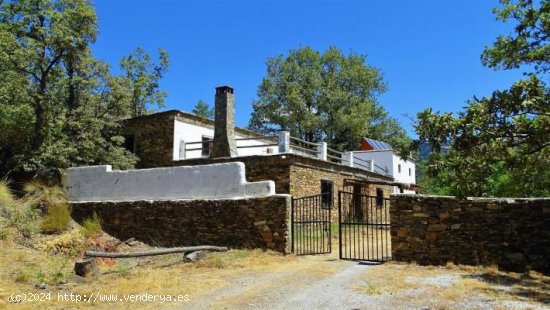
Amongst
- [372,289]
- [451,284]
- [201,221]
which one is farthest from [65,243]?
[451,284]

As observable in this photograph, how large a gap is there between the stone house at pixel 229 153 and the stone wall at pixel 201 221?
14.1 ft

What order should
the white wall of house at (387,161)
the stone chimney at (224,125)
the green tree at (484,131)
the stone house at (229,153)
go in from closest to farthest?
the green tree at (484,131), the stone house at (229,153), the stone chimney at (224,125), the white wall of house at (387,161)

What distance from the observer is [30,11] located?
61.7 feet

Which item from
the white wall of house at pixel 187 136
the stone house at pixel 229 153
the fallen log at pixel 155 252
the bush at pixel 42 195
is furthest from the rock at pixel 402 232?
the bush at pixel 42 195

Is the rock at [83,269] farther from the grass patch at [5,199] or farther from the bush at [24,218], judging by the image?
the grass patch at [5,199]

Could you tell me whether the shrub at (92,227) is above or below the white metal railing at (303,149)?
below

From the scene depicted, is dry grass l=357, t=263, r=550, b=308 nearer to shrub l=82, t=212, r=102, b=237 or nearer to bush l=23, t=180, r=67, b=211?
shrub l=82, t=212, r=102, b=237

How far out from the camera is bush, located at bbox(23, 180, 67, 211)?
16.6 meters

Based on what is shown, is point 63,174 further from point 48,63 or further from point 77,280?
point 77,280

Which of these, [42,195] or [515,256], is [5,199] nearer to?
[42,195]

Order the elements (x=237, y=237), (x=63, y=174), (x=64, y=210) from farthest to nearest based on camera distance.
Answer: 1. (x=63, y=174)
2. (x=64, y=210)
3. (x=237, y=237)

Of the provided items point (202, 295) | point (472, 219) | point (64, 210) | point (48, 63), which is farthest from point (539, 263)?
point (48, 63)

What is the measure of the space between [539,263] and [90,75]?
1776cm

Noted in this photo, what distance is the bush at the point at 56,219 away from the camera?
600 inches
